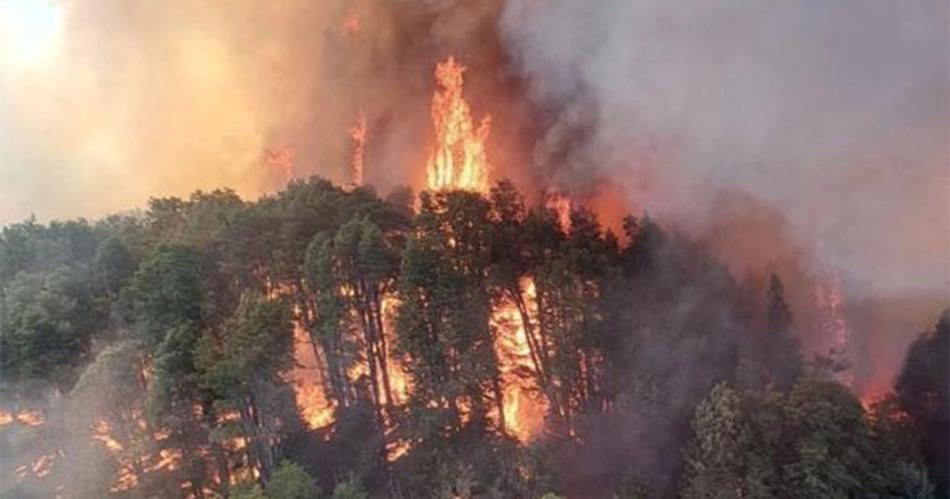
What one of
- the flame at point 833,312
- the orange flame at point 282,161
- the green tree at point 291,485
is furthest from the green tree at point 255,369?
the orange flame at point 282,161

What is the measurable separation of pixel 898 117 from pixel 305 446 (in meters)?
17.9

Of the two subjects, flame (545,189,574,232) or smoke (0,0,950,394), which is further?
flame (545,189,574,232)

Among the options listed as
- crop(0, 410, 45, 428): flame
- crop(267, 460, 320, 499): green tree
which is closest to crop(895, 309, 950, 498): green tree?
crop(267, 460, 320, 499): green tree

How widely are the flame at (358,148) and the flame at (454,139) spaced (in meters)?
4.14

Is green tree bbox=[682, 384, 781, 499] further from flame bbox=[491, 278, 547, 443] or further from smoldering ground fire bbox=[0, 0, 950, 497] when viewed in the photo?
flame bbox=[491, 278, 547, 443]

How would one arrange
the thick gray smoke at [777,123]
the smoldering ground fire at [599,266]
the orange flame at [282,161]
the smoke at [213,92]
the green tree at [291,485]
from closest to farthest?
the green tree at [291,485] < the smoldering ground fire at [599,266] < the thick gray smoke at [777,123] < the smoke at [213,92] < the orange flame at [282,161]

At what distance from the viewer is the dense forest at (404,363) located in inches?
855

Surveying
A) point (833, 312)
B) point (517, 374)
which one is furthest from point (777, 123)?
point (517, 374)

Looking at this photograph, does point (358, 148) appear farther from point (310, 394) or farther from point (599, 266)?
point (599, 266)

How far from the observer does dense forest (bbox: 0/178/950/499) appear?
21.7m

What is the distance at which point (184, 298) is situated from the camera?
2339cm

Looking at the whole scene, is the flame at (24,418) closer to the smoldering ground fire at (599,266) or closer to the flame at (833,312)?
the smoldering ground fire at (599,266)

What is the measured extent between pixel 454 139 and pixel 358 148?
5.76 metres

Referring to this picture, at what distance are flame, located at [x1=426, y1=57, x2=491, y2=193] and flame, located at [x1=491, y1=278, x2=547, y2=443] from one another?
353 inches
